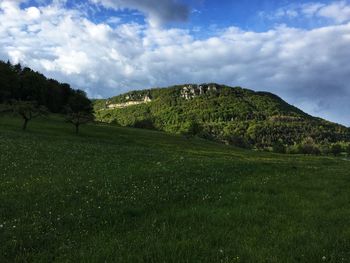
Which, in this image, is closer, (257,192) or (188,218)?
(188,218)

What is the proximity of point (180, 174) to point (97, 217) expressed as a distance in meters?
11.6

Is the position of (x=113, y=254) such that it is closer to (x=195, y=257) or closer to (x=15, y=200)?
(x=195, y=257)

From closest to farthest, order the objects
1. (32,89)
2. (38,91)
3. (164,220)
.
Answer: (164,220) → (32,89) → (38,91)

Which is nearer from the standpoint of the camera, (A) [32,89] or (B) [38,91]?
(A) [32,89]

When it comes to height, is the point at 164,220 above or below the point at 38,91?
below

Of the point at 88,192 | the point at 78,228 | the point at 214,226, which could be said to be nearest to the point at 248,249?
the point at 214,226

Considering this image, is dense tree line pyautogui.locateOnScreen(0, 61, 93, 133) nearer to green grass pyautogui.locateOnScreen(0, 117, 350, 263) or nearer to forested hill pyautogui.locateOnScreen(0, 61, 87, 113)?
forested hill pyautogui.locateOnScreen(0, 61, 87, 113)

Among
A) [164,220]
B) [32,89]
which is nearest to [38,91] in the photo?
[32,89]

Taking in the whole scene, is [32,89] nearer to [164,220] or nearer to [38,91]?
[38,91]

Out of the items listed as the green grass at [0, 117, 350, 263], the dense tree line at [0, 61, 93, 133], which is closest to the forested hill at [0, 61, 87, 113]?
the dense tree line at [0, 61, 93, 133]

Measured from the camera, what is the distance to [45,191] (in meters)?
16.0

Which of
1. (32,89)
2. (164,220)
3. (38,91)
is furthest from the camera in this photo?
(38,91)

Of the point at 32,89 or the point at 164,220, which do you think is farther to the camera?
the point at 32,89

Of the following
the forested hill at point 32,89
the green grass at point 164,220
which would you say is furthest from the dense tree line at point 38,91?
the green grass at point 164,220
